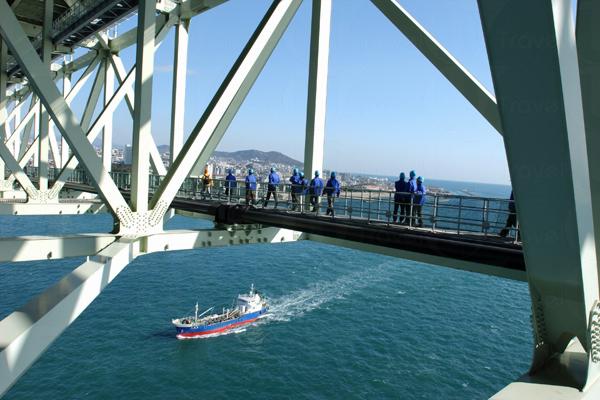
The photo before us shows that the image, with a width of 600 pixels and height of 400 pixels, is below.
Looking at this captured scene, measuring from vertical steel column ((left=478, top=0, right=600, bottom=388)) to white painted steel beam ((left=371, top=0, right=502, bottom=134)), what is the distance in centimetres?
437

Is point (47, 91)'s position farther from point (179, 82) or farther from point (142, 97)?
point (179, 82)

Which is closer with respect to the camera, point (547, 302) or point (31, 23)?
point (547, 302)

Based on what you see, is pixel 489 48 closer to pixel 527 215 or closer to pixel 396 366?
pixel 527 215

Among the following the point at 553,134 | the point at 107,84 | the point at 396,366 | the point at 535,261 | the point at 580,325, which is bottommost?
the point at 396,366

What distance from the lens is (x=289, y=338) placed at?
119 feet

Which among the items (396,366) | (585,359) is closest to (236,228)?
(585,359)

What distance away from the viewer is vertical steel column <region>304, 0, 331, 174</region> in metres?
11.0

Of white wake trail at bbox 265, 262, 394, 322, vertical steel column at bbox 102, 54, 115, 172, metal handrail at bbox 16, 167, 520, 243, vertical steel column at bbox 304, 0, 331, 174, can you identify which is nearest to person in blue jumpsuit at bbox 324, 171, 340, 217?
metal handrail at bbox 16, 167, 520, 243

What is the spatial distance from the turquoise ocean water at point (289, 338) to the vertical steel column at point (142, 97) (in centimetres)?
2212

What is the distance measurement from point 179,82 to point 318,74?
20.8 ft

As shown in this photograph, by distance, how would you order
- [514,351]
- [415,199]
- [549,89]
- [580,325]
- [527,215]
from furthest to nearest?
[514,351], [415,199], [580,325], [527,215], [549,89]

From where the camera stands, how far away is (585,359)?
363 cm

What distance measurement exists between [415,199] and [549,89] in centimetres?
969

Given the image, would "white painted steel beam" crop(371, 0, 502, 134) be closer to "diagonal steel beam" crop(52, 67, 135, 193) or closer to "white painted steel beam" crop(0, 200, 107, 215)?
"diagonal steel beam" crop(52, 67, 135, 193)
